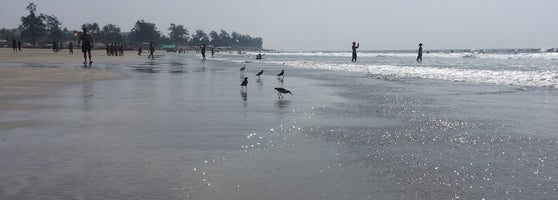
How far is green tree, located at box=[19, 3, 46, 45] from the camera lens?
164375 millimetres

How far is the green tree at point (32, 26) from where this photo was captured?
164 metres

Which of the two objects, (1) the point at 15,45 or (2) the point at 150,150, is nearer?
(2) the point at 150,150

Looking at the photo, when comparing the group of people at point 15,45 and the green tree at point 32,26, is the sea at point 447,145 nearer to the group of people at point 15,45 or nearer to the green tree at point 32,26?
the group of people at point 15,45

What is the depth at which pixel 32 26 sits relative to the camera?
539 feet

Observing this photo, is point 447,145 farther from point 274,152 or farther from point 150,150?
point 150,150

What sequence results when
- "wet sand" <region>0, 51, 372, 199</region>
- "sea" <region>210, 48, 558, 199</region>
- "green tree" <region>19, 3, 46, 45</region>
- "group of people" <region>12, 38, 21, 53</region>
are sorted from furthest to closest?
"green tree" <region>19, 3, 46, 45</region>, "group of people" <region>12, 38, 21, 53</region>, "sea" <region>210, 48, 558, 199</region>, "wet sand" <region>0, 51, 372, 199</region>

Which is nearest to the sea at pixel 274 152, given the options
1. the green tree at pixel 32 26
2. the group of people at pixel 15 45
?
the group of people at pixel 15 45

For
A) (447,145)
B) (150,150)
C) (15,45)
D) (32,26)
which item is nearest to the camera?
(150,150)

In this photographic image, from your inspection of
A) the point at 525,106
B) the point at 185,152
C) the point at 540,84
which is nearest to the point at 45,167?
the point at 185,152

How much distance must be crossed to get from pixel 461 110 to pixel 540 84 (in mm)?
9547

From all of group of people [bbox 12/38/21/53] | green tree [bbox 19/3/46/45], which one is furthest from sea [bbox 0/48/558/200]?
green tree [bbox 19/3/46/45]

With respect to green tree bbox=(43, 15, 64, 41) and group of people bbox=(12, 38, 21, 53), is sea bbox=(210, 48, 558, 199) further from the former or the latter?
green tree bbox=(43, 15, 64, 41)

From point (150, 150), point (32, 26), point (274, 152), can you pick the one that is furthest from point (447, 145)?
point (32, 26)

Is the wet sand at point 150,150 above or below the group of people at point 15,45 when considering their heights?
below
